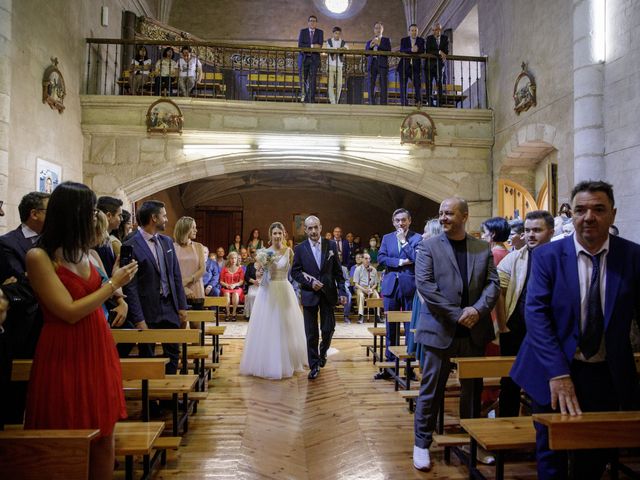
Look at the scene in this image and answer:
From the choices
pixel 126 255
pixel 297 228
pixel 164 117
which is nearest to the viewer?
pixel 126 255

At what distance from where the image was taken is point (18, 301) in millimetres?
2627

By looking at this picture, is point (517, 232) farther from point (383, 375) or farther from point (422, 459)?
point (383, 375)

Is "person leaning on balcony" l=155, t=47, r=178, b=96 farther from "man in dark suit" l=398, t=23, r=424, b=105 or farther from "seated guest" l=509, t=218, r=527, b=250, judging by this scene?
"seated guest" l=509, t=218, r=527, b=250

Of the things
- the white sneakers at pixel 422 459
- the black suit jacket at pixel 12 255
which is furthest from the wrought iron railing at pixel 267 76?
the white sneakers at pixel 422 459

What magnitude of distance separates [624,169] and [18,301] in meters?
5.60

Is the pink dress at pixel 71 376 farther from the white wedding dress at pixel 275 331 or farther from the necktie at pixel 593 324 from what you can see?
the white wedding dress at pixel 275 331

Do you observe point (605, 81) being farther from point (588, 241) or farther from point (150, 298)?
point (150, 298)

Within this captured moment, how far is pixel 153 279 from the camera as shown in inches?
131

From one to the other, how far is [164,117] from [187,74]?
99 centimetres

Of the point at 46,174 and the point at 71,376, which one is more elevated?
the point at 46,174

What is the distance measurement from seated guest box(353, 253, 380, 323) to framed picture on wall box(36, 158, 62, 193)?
538 cm

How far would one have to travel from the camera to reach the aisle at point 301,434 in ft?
8.61

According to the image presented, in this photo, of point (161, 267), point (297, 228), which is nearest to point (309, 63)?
point (161, 267)

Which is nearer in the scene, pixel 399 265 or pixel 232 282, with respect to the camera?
pixel 399 265
